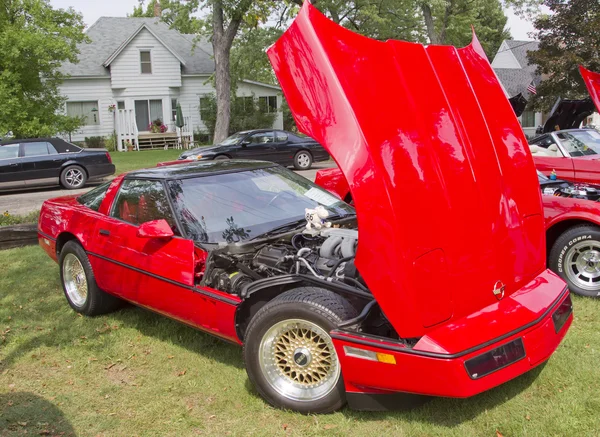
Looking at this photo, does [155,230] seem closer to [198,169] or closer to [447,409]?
[198,169]

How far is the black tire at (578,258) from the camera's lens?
15.9ft

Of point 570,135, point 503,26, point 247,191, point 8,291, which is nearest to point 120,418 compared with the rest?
point 247,191

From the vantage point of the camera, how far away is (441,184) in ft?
10.3

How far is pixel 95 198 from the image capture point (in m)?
5.38

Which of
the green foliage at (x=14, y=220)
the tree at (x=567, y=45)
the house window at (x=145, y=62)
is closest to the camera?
the green foliage at (x=14, y=220)

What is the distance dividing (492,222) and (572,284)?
7.44 feet

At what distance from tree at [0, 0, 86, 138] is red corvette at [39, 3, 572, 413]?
1567cm

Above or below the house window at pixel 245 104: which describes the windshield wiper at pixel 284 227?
below

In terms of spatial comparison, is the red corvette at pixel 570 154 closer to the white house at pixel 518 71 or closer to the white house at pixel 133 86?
the white house at pixel 133 86

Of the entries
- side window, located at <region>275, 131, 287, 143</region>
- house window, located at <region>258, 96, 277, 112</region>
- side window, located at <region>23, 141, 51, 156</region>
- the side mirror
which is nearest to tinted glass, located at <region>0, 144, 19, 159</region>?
side window, located at <region>23, 141, 51, 156</region>

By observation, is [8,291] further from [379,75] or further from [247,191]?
[379,75]

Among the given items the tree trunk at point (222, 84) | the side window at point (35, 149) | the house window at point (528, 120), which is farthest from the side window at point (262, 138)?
the house window at point (528, 120)

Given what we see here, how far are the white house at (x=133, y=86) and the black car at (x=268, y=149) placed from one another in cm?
1269

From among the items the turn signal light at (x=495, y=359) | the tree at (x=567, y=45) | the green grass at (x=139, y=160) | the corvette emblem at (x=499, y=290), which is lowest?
the green grass at (x=139, y=160)
